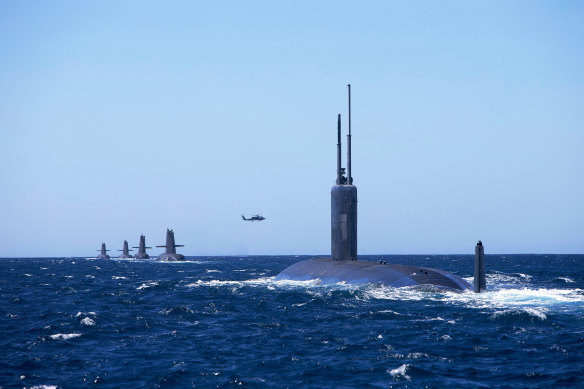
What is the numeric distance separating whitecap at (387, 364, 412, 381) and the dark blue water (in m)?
0.08

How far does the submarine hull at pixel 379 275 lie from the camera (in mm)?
38250

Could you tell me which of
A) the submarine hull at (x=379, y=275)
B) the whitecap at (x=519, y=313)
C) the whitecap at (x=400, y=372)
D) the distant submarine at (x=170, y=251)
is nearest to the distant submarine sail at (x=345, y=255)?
the submarine hull at (x=379, y=275)

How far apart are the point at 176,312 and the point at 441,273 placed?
17.1m

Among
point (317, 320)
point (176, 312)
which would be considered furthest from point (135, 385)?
point (176, 312)

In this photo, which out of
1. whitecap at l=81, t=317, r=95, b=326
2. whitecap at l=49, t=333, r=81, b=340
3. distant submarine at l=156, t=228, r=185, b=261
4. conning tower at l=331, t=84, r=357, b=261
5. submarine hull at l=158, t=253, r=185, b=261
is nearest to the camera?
whitecap at l=49, t=333, r=81, b=340

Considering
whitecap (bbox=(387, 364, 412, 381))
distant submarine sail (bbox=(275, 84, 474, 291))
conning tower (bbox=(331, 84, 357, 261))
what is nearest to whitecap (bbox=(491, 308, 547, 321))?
whitecap (bbox=(387, 364, 412, 381))

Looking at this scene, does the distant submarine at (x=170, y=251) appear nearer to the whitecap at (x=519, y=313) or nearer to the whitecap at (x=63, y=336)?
the whitecap at (x=63, y=336)

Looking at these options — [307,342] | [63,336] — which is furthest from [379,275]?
[63,336]

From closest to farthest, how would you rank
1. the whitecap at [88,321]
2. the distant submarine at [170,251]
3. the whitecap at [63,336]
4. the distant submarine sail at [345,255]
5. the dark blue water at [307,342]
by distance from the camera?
the dark blue water at [307,342], the whitecap at [63,336], the whitecap at [88,321], the distant submarine sail at [345,255], the distant submarine at [170,251]

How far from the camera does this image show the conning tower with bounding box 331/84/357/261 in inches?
1903

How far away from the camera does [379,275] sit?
136ft

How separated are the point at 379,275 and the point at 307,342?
1957 cm

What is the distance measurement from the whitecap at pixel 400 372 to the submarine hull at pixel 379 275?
65.3 feet

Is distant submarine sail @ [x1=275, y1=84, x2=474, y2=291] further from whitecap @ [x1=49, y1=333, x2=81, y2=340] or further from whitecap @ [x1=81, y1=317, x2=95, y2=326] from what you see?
whitecap @ [x1=49, y1=333, x2=81, y2=340]
